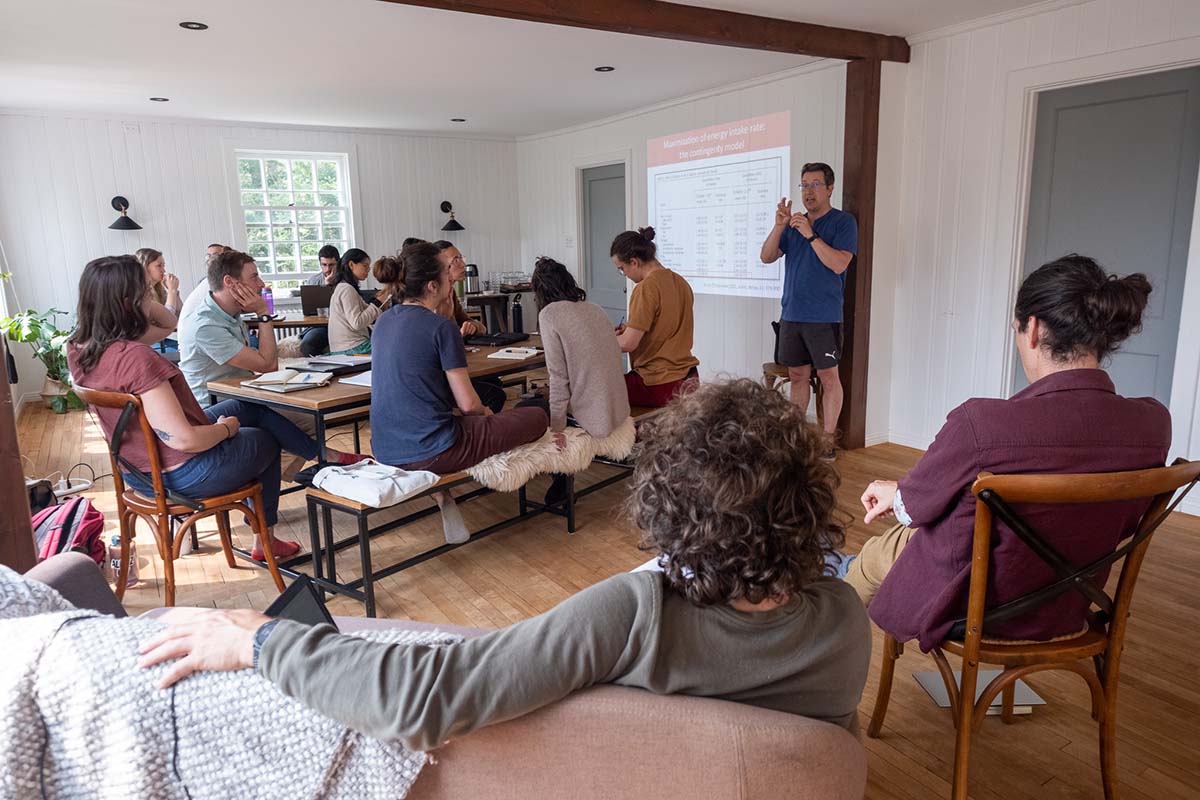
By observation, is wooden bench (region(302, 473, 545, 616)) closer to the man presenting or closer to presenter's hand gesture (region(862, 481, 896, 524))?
presenter's hand gesture (region(862, 481, 896, 524))

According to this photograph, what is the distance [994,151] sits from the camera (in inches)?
153

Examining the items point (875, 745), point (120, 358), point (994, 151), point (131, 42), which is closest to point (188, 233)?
point (131, 42)

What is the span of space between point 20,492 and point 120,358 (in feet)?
1.88

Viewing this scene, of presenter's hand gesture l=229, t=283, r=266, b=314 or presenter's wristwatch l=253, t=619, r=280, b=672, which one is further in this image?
presenter's hand gesture l=229, t=283, r=266, b=314

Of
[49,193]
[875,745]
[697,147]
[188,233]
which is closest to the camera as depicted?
[875,745]

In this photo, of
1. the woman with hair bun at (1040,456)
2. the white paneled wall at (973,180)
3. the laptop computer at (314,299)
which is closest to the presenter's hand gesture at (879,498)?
the woman with hair bun at (1040,456)

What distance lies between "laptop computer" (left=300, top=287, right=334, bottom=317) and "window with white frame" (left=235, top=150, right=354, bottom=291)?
5.39ft

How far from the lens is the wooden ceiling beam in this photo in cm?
310

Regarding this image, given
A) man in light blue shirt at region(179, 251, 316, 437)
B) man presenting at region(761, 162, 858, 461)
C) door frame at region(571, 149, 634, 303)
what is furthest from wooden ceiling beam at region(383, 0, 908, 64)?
door frame at region(571, 149, 634, 303)

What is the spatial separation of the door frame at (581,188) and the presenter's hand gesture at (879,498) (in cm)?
529

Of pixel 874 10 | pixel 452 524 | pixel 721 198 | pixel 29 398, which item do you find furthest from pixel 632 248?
pixel 29 398

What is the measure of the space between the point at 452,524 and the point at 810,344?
91.2 inches

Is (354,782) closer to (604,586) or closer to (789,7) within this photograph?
(604,586)

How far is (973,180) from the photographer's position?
13.1ft
